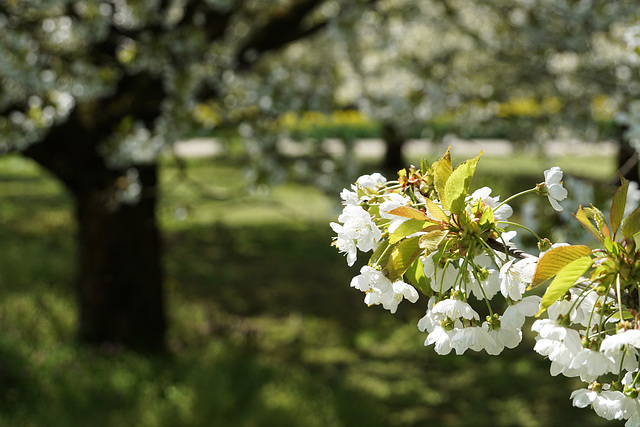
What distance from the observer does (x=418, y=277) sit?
1018 millimetres

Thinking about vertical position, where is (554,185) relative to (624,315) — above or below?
above

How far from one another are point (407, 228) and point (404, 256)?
4 centimetres

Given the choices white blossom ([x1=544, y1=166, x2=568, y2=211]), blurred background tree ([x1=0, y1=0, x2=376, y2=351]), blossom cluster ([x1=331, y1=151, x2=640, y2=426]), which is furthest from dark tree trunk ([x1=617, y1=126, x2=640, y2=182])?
blurred background tree ([x1=0, y1=0, x2=376, y2=351])

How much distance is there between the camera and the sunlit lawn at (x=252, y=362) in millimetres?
3777

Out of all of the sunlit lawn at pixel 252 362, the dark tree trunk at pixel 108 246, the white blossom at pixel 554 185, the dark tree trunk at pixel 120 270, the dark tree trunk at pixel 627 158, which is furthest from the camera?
the dark tree trunk at pixel 120 270

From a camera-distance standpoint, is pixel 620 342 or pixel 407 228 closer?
pixel 620 342

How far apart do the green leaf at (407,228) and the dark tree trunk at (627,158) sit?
464 mm

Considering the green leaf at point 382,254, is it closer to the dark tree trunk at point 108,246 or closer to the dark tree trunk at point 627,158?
the dark tree trunk at point 627,158

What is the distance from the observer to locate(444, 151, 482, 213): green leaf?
2.96ft

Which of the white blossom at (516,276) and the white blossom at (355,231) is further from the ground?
the white blossom at (355,231)

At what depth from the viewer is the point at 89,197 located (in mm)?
4422

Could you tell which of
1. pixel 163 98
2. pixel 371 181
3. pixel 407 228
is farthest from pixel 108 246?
pixel 407 228

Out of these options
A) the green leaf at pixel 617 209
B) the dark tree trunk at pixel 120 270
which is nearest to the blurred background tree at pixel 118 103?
the dark tree trunk at pixel 120 270

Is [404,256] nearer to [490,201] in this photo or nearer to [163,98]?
[490,201]
